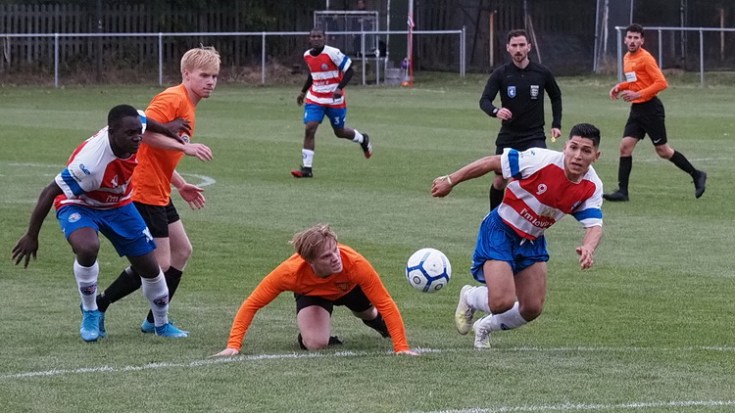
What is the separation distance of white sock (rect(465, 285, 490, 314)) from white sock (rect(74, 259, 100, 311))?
2.41m

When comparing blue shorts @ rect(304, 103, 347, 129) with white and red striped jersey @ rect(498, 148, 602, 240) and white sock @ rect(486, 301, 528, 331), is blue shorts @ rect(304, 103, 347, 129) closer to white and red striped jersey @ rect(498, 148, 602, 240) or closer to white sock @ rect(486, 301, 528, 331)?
white sock @ rect(486, 301, 528, 331)

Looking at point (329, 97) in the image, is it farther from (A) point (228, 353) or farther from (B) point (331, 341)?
(A) point (228, 353)

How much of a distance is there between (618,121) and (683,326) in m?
19.1

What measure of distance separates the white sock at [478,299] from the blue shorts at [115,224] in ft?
6.98

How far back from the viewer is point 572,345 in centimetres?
855

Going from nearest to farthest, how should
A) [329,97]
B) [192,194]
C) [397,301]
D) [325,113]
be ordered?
[192,194], [397,301], [329,97], [325,113]

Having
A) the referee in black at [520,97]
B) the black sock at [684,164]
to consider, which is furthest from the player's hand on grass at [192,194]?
the black sock at [684,164]

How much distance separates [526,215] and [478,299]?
2.36 feet

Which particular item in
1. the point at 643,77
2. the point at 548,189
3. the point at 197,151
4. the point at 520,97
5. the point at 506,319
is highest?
the point at 643,77

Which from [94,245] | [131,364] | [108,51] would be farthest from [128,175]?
[108,51]

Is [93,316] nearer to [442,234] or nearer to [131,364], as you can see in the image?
[131,364]

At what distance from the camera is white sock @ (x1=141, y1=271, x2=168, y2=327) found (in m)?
8.73

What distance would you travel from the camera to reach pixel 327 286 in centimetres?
846

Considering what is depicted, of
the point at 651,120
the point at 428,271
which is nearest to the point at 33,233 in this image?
the point at 428,271
